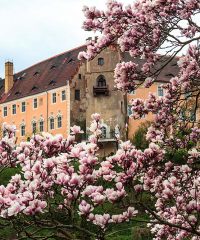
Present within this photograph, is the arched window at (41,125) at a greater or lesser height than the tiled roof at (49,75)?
lesser

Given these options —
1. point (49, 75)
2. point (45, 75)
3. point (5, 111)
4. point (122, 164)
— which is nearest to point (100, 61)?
point (49, 75)

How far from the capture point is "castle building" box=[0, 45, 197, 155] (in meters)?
55.0

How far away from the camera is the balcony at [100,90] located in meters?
55.2

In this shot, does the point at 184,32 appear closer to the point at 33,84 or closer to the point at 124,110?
the point at 124,110

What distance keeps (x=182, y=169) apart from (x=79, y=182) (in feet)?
8.78

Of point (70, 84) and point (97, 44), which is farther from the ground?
point (70, 84)

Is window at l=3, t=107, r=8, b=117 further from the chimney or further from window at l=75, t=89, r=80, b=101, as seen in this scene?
window at l=75, t=89, r=80, b=101

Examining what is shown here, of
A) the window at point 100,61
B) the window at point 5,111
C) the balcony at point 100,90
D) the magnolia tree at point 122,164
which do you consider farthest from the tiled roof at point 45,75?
the magnolia tree at point 122,164

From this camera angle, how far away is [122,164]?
677 centimetres

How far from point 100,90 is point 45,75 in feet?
36.3

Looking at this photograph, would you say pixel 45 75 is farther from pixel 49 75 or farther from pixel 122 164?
pixel 122 164

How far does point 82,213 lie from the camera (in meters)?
6.23

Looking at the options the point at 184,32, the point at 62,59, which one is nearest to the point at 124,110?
the point at 62,59

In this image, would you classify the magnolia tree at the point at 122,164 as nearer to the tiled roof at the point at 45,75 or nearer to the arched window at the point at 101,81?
the arched window at the point at 101,81
